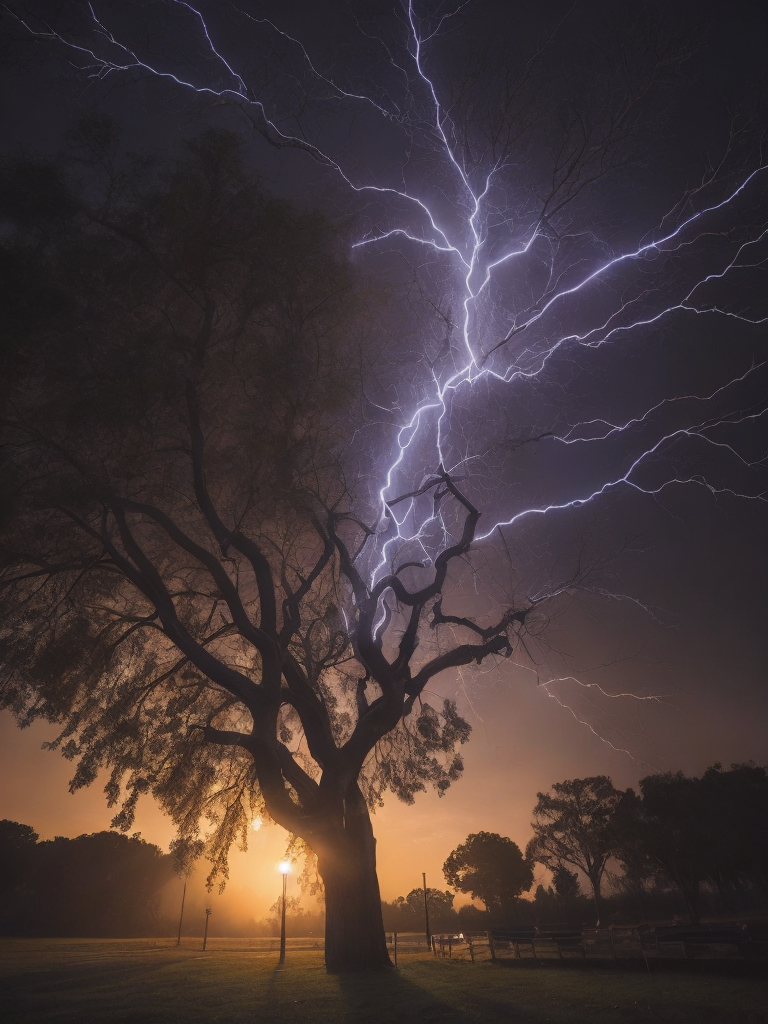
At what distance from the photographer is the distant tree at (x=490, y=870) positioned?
3966 centimetres

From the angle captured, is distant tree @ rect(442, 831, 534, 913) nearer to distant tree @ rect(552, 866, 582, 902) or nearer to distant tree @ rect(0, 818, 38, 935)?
distant tree @ rect(552, 866, 582, 902)

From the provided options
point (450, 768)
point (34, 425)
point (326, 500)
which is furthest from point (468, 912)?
point (34, 425)

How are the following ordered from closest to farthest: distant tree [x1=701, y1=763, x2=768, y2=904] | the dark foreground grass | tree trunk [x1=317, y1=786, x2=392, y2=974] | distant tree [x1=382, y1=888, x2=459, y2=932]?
1. the dark foreground grass
2. tree trunk [x1=317, y1=786, x2=392, y2=974]
3. distant tree [x1=701, y1=763, x2=768, y2=904]
4. distant tree [x1=382, y1=888, x2=459, y2=932]

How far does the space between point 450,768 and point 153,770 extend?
756 cm

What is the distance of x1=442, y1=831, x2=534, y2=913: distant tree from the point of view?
39.7 meters

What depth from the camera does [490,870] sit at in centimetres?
4041

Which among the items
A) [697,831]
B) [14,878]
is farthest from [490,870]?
[14,878]

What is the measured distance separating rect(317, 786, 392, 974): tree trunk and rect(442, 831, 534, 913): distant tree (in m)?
37.9

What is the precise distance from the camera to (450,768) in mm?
14008

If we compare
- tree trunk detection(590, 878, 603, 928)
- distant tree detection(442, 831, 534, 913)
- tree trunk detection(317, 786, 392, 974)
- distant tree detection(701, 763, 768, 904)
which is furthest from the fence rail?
distant tree detection(442, 831, 534, 913)

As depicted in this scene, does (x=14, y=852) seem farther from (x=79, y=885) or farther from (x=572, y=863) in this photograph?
Answer: (x=572, y=863)

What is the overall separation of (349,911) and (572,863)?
29.7 metres

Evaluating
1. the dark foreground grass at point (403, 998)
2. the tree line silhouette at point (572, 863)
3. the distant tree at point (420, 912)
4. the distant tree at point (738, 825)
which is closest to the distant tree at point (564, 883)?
the tree line silhouette at point (572, 863)

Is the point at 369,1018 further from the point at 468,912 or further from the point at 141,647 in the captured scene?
the point at 468,912
